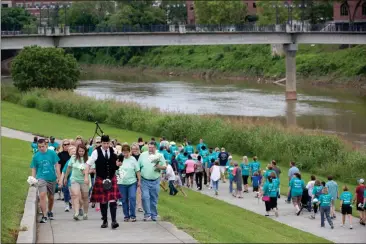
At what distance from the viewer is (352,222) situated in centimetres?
2489

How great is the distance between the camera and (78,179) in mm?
17672

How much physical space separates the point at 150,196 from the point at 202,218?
2.68m

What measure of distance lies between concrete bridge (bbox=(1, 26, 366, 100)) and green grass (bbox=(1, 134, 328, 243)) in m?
50.3

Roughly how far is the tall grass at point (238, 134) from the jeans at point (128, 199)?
19.0 meters

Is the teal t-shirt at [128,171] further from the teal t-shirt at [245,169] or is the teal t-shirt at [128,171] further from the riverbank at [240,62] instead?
the riverbank at [240,62]

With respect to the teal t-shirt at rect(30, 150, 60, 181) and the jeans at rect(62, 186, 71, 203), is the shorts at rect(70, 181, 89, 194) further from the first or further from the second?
the jeans at rect(62, 186, 71, 203)

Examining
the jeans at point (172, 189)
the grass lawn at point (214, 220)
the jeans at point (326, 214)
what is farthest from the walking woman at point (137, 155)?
the jeans at point (172, 189)

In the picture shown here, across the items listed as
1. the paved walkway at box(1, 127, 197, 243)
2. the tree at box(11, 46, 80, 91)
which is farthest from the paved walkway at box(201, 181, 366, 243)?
the tree at box(11, 46, 80, 91)

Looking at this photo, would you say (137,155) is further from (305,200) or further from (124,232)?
(305,200)

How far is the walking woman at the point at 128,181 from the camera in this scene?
17.2 meters

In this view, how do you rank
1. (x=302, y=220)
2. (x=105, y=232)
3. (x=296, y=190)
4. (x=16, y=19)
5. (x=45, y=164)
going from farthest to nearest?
(x=16, y=19)
(x=296, y=190)
(x=302, y=220)
(x=45, y=164)
(x=105, y=232)

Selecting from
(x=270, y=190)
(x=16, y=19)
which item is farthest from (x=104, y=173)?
(x=16, y=19)

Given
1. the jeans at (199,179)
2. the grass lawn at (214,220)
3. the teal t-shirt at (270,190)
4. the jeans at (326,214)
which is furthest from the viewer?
the jeans at (199,179)

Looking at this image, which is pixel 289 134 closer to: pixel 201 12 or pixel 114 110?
pixel 114 110
